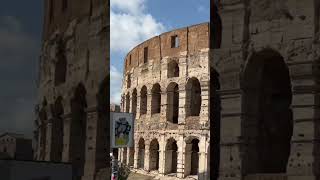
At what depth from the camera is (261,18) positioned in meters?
2.96

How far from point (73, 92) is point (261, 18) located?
64.8 inches

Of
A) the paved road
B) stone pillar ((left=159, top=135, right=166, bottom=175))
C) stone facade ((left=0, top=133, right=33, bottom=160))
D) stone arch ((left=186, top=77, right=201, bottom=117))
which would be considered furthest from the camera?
stone pillar ((left=159, top=135, right=166, bottom=175))

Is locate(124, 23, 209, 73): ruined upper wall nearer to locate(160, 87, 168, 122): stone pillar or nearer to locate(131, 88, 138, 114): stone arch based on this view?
locate(160, 87, 168, 122): stone pillar

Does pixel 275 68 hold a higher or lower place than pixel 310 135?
higher

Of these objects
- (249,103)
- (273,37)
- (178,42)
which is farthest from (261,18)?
(178,42)

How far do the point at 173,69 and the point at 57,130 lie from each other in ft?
48.1

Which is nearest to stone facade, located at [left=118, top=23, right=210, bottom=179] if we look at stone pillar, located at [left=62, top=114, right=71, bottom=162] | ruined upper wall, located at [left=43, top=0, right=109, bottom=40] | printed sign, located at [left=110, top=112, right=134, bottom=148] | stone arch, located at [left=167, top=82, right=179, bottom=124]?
stone arch, located at [left=167, top=82, right=179, bottom=124]

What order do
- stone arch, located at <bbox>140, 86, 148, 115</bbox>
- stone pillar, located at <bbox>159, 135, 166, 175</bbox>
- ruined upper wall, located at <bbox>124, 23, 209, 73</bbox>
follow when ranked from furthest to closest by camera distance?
stone arch, located at <bbox>140, 86, 148, 115</bbox>, stone pillar, located at <bbox>159, 135, 166, 175</bbox>, ruined upper wall, located at <bbox>124, 23, 209, 73</bbox>

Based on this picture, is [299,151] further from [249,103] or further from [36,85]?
[36,85]

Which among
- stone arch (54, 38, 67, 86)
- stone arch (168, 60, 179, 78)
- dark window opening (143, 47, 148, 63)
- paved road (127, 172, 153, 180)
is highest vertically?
dark window opening (143, 47, 148, 63)

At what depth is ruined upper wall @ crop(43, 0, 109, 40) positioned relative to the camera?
1.70 m

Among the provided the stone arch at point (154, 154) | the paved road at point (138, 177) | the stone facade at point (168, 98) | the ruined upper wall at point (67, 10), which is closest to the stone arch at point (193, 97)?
the stone facade at point (168, 98)

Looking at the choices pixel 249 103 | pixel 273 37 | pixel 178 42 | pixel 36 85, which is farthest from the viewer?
pixel 178 42

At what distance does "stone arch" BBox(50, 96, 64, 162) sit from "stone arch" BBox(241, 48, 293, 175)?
117 cm
